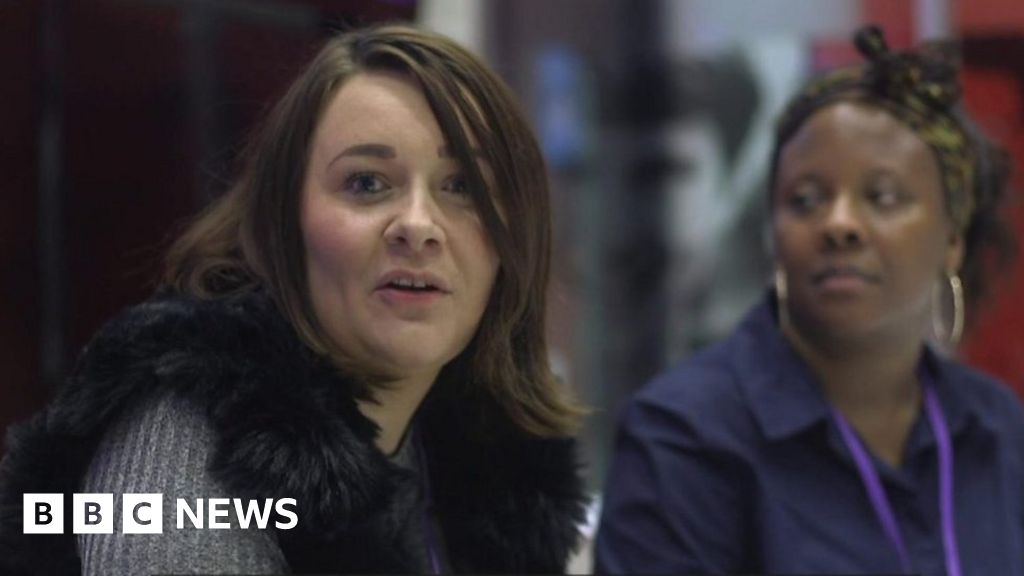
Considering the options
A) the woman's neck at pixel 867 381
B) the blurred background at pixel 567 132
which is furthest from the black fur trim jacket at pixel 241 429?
the woman's neck at pixel 867 381

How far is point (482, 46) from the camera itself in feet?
14.0

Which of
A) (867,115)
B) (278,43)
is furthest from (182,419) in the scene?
(867,115)

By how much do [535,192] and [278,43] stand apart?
638mm

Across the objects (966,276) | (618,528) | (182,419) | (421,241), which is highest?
(421,241)

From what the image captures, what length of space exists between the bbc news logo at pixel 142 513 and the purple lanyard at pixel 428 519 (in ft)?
1.15

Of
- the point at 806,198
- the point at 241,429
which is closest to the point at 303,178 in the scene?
the point at 241,429

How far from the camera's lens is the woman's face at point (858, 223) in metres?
2.27

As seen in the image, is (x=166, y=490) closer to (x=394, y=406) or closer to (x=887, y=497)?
(x=394, y=406)

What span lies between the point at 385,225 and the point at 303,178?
11 cm

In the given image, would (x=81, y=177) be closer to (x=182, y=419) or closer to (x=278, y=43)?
(x=278, y=43)

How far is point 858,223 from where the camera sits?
89.6 inches

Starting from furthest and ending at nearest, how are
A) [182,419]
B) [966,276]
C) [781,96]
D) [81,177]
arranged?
1. [781,96]
2. [966,276]
3. [81,177]
4. [182,419]

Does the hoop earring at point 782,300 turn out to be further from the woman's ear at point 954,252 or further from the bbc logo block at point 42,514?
the bbc logo block at point 42,514

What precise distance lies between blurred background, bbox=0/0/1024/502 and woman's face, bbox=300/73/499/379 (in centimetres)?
19
